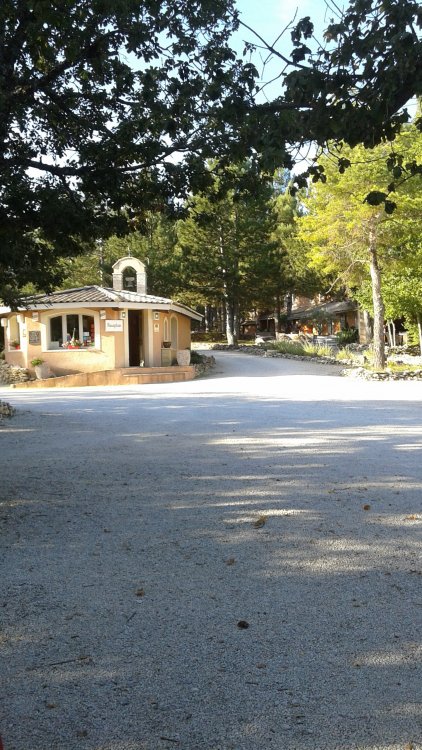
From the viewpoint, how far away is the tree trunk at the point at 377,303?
75.6ft

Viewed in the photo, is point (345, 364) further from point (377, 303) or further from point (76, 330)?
point (76, 330)

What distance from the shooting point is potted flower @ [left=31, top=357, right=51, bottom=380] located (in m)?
24.1

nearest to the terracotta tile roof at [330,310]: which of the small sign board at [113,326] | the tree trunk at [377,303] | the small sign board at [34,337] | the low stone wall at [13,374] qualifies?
the tree trunk at [377,303]

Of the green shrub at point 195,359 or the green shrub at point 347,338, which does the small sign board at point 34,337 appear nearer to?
the green shrub at point 195,359

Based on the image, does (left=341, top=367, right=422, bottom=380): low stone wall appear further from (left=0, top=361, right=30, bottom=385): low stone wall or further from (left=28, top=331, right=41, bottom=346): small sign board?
(left=0, top=361, right=30, bottom=385): low stone wall

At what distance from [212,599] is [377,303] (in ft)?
69.4

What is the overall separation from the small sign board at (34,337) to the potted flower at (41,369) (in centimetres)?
78

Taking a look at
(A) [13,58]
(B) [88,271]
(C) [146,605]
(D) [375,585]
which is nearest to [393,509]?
(D) [375,585]

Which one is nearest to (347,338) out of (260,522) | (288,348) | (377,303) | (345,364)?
(288,348)

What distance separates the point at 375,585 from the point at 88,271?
42963 millimetres

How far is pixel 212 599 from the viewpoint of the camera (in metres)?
3.46

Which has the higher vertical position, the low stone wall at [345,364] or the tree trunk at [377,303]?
the tree trunk at [377,303]

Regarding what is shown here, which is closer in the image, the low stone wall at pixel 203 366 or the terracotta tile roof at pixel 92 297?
the terracotta tile roof at pixel 92 297

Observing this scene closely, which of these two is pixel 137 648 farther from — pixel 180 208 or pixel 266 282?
pixel 266 282
